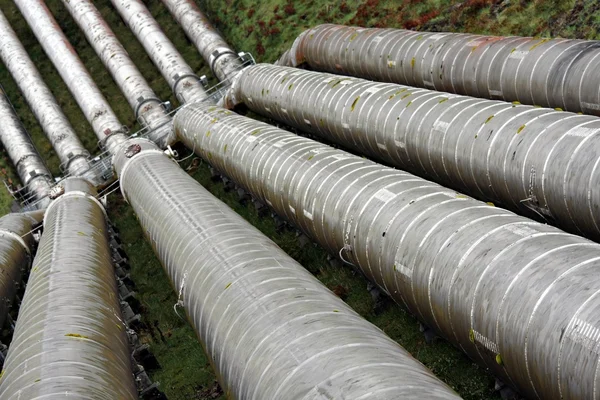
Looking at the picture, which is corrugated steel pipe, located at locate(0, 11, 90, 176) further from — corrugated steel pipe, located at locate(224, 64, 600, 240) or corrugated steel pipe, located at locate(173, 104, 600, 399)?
corrugated steel pipe, located at locate(173, 104, 600, 399)

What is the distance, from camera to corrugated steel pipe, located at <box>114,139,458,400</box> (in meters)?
8.23

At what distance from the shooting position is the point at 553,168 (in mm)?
14469

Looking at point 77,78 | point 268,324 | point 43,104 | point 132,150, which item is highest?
point 77,78

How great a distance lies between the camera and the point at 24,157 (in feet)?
136

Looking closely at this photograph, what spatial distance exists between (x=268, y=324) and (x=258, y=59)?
36.7m

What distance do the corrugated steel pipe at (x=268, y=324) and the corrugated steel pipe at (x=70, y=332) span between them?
204 centimetres

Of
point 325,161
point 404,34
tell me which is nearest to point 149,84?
point 404,34

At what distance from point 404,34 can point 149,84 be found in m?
25.0

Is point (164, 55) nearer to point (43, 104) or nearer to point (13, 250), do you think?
point (43, 104)

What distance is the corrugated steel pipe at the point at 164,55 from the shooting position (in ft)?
139

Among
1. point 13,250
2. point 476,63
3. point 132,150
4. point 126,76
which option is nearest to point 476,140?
point 476,63

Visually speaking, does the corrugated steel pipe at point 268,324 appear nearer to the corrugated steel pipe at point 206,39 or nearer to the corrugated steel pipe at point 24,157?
the corrugated steel pipe at point 24,157

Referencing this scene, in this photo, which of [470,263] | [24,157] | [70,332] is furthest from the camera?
A: [24,157]

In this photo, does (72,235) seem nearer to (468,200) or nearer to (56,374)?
(56,374)
